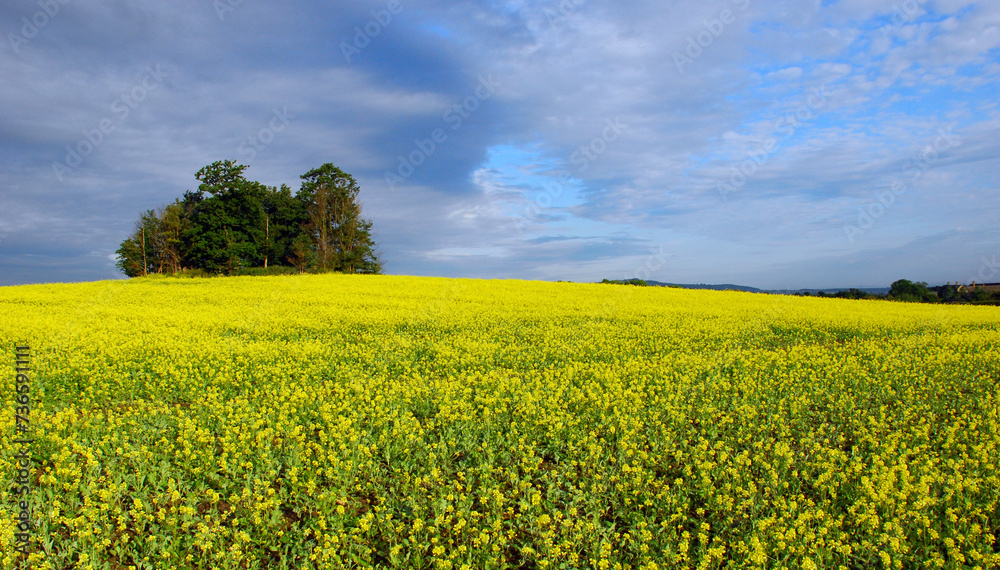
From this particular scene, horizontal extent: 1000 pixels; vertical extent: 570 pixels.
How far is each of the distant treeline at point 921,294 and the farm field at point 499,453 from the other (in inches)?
1003

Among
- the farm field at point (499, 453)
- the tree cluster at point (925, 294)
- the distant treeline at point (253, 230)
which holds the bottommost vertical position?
the farm field at point (499, 453)

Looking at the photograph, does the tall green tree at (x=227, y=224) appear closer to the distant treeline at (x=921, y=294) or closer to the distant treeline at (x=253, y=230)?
the distant treeline at (x=253, y=230)

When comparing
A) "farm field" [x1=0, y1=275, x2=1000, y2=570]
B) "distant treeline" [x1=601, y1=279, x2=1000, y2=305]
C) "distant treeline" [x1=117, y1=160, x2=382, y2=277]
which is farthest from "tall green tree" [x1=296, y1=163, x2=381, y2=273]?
"farm field" [x1=0, y1=275, x2=1000, y2=570]

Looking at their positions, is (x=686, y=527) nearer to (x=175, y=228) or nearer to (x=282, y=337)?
(x=282, y=337)

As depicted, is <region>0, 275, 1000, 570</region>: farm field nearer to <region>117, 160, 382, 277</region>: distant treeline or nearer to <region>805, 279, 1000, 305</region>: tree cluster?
<region>805, 279, 1000, 305</region>: tree cluster

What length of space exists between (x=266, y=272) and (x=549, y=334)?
122 feet

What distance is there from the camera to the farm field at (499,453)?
4.46 m

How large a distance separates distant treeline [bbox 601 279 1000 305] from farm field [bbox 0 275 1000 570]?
25477mm

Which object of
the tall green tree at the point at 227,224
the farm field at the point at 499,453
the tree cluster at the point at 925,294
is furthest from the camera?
the tall green tree at the point at 227,224

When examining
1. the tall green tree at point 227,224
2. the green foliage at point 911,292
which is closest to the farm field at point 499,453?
the green foliage at point 911,292


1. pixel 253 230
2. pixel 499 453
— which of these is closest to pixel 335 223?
pixel 253 230

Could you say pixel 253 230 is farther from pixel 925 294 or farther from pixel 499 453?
pixel 925 294

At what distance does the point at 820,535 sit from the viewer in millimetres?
4492

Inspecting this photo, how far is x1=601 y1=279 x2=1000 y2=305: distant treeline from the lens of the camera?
116 feet
